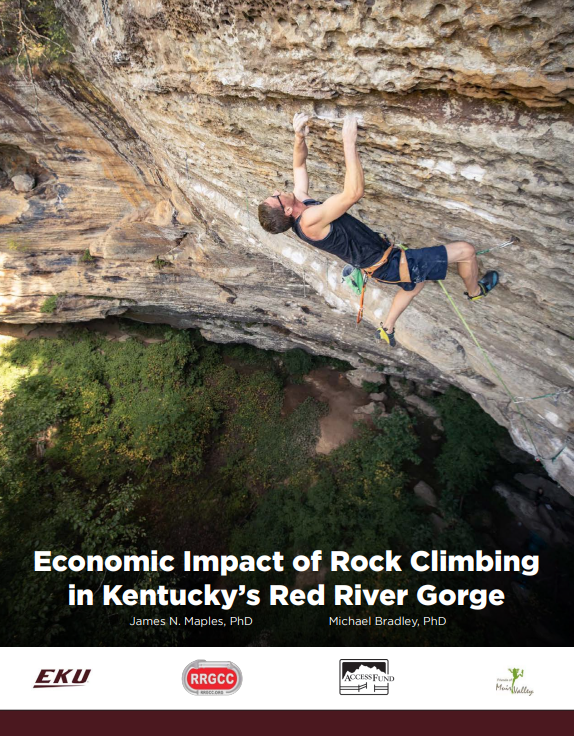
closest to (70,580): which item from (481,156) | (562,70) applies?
(481,156)

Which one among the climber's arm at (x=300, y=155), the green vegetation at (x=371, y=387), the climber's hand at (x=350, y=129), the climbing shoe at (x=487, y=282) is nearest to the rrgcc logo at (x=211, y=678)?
the climbing shoe at (x=487, y=282)

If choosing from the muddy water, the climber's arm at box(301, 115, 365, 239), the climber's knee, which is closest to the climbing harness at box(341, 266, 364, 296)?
the climber's knee

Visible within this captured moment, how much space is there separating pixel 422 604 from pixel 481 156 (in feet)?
23.7

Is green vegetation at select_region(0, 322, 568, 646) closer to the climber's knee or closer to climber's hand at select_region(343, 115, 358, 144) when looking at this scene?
the climber's knee

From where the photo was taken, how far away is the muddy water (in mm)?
10617

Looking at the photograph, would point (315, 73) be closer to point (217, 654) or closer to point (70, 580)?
point (217, 654)

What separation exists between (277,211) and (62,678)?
495 centimetres

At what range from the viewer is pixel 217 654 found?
4.03 metres

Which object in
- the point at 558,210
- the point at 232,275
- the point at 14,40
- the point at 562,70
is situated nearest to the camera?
the point at 562,70

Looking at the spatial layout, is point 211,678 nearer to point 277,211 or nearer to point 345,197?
point 277,211

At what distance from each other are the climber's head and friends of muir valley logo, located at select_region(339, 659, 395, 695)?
4169 millimetres

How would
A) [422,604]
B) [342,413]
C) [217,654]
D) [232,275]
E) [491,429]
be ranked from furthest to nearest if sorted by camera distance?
[342,413] → [491,429] → [232,275] → [422,604] → [217,654]

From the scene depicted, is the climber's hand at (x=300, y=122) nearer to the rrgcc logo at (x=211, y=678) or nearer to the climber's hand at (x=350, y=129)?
the climber's hand at (x=350, y=129)

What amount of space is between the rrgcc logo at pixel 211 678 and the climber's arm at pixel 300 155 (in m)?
4.48
